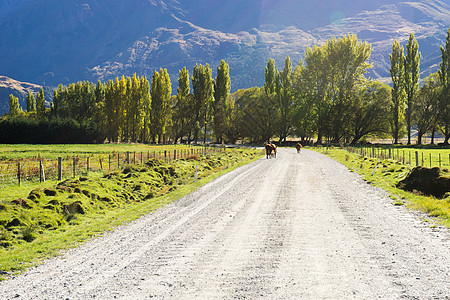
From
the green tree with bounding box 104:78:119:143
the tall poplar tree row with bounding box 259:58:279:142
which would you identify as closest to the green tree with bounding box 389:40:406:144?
the tall poplar tree row with bounding box 259:58:279:142

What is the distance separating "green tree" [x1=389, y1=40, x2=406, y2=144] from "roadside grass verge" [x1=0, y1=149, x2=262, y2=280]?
6627 centimetres

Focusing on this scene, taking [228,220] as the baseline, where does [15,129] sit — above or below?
above

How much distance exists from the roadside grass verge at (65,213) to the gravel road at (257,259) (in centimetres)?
69

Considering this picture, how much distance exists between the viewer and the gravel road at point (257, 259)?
17.4 feet

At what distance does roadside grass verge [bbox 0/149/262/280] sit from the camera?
7875 millimetres

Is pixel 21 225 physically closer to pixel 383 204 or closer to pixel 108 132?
pixel 383 204

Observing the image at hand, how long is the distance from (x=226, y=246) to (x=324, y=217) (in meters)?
4.28

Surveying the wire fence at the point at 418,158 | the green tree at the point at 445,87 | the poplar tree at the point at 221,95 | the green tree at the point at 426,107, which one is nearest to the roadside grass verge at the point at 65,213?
the wire fence at the point at 418,158

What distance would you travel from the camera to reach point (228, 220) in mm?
10164

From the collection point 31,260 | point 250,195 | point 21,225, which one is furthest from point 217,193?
point 31,260

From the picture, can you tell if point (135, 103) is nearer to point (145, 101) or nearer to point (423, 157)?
point (145, 101)

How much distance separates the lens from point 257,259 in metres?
6.65

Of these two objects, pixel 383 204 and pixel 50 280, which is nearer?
pixel 50 280

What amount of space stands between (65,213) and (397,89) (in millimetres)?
76043
